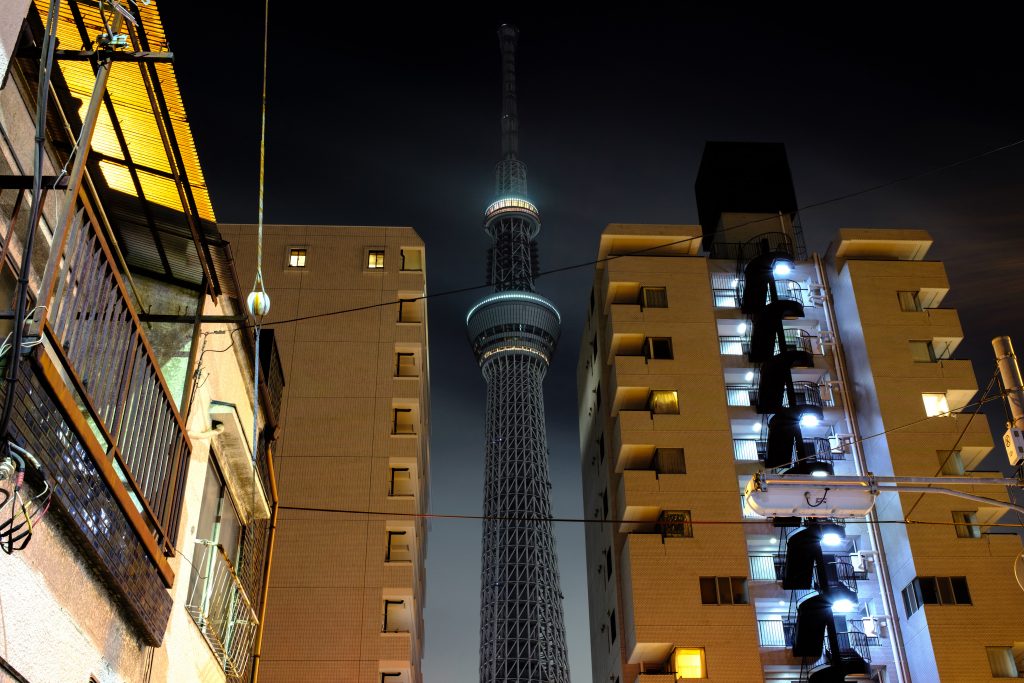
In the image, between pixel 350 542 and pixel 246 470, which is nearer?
pixel 246 470

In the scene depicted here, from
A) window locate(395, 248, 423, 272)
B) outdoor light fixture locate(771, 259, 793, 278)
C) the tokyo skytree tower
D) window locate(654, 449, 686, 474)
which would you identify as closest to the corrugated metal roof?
window locate(395, 248, 423, 272)

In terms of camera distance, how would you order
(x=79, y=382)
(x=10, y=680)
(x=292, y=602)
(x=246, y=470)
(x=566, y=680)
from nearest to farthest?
(x=10, y=680)
(x=79, y=382)
(x=246, y=470)
(x=292, y=602)
(x=566, y=680)

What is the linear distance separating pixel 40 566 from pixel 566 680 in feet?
239

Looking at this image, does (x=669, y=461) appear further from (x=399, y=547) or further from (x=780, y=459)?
(x=399, y=547)

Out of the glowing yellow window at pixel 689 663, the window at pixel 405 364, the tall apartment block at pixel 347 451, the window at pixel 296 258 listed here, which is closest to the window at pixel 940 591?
the glowing yellow window at pixel 689 663

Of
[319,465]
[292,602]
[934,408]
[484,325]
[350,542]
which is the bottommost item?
[292,602]

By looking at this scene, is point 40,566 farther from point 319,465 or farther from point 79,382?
point 319,465

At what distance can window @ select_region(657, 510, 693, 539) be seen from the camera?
38.2 m

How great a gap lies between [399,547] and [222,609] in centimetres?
2319

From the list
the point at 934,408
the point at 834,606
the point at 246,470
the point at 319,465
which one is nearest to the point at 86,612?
the point at 246,470

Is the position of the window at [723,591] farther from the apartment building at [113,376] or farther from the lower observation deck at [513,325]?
the lower observation deck at [513,325]

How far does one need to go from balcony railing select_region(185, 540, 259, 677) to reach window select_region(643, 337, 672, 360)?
30.6 m

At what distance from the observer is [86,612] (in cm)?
787

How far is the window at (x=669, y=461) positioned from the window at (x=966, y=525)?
392 inches
